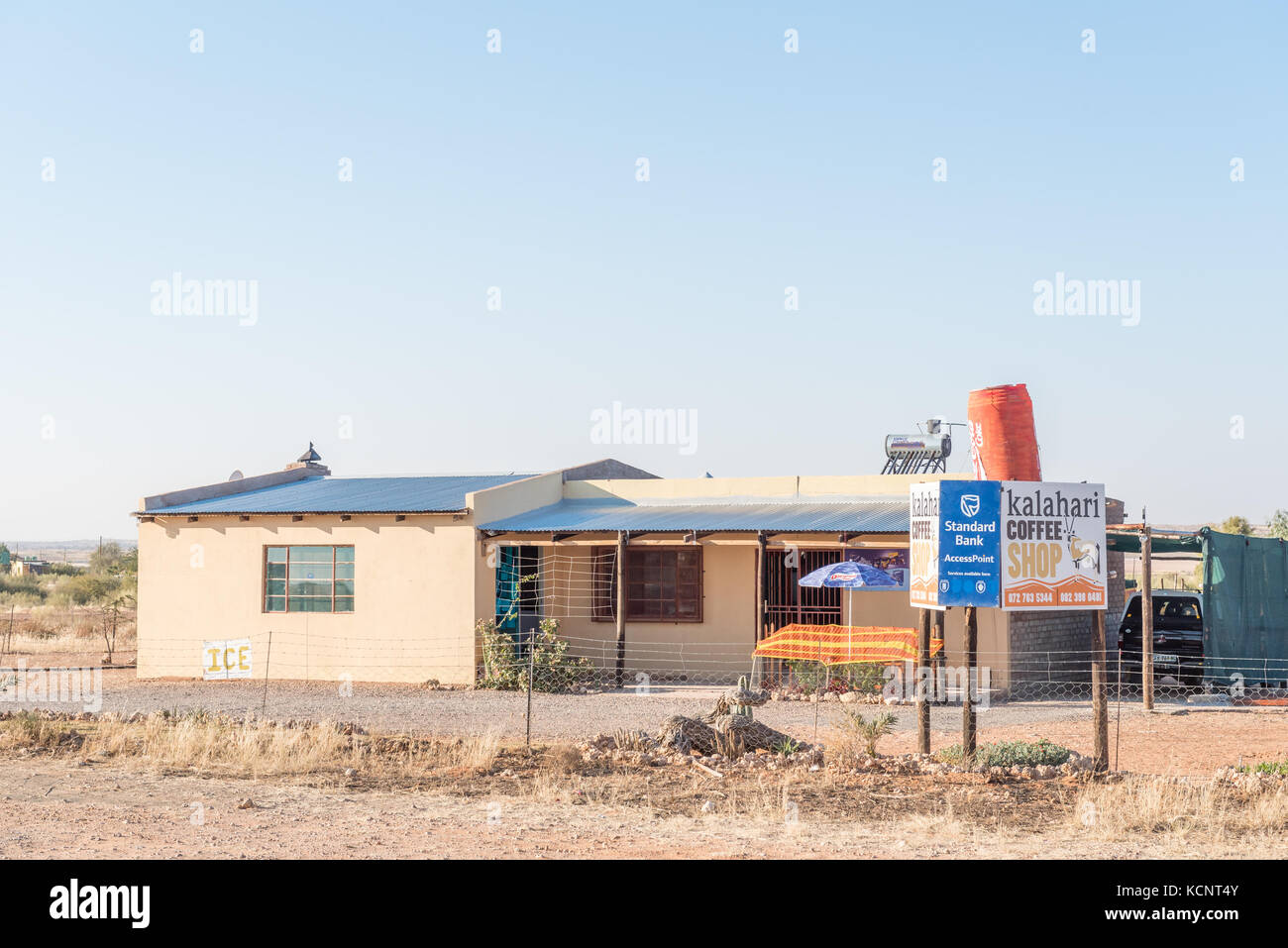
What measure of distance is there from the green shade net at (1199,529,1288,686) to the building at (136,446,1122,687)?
272 cm

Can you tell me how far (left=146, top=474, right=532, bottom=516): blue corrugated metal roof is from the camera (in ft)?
75.4

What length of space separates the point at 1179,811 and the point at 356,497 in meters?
17.7

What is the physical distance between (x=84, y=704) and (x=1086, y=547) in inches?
574

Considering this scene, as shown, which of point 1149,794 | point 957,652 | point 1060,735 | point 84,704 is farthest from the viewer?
point 957,652

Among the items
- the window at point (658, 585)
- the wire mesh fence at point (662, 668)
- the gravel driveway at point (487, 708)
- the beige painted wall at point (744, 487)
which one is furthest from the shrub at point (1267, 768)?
the window at point (658, 585)

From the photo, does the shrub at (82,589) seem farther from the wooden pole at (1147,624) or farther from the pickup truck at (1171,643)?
the wooden pole at (1147,624)

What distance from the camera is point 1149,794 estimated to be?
10375mm

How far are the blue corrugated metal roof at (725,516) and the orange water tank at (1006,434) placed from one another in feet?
22.3

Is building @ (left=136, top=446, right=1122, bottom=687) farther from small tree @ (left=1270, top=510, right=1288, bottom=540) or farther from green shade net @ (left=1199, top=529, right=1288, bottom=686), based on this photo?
small tree @ (left=1270, top=510, right=1288, bottom=540)

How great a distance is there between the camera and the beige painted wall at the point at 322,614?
2219 cm

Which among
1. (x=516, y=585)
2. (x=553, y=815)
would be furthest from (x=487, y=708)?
(x=553, y=815)

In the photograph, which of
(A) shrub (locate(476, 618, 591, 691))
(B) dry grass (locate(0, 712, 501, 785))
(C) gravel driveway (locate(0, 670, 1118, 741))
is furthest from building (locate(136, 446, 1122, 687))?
(B) dry grass (locate(0, 712, 501, 785))
